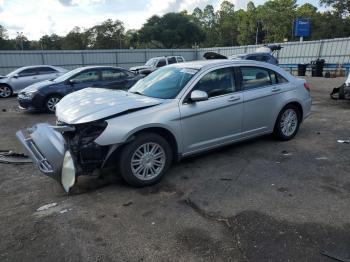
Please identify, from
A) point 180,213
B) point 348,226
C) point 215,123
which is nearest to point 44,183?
point 180,213

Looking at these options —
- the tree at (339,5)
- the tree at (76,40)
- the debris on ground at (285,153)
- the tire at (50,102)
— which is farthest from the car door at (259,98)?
the tree at (76,40)

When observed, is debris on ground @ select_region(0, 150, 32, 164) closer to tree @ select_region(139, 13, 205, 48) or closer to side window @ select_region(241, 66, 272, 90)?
side window @ select_region(241, 66, 272, 90)

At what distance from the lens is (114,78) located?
11469 millimetres

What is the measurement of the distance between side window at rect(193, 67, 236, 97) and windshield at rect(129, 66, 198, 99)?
0.21m

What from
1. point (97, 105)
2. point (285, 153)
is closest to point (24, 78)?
point (97, 105)

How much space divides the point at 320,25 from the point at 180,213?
6285 cm

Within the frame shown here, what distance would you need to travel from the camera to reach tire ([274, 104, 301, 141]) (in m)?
6.21

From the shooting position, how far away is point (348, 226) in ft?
11.2

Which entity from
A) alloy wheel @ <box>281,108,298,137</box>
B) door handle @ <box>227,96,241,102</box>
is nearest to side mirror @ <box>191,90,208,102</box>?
door handle @ <box>227,96,241,102</box>

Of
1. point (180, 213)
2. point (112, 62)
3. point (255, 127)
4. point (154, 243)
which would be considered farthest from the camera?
point (112, 62)

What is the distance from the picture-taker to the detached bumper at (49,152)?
3.97m

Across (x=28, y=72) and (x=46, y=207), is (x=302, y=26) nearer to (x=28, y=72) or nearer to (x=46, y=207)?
(x=28, y=72)

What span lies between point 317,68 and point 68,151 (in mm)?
21217

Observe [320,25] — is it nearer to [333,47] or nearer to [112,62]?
[333,47]
